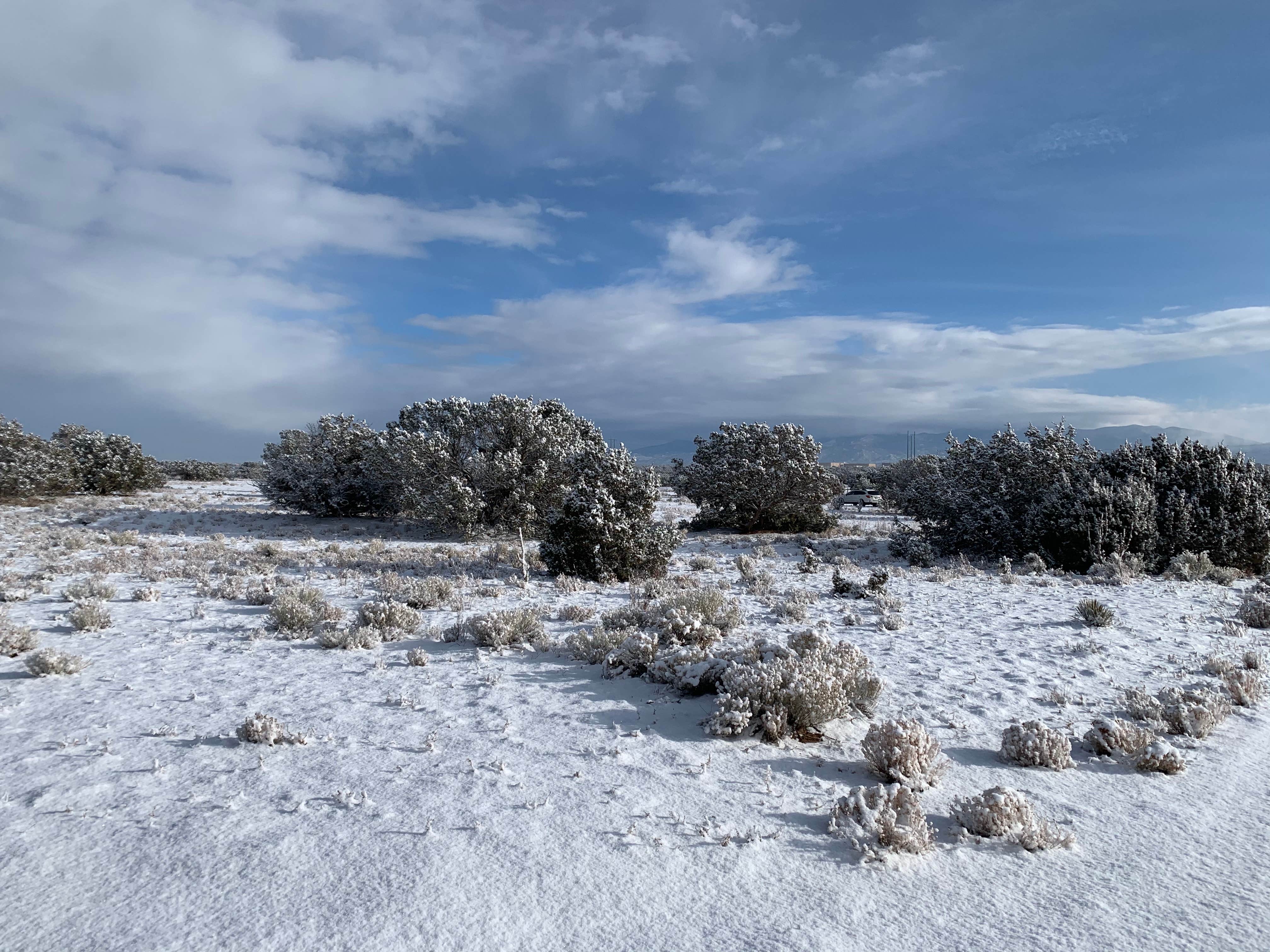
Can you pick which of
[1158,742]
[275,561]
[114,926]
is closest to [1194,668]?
[1158,742]

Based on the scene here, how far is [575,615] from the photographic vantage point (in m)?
8.96

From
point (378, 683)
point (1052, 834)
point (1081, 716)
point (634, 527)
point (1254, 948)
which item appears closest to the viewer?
point (1254, 948)

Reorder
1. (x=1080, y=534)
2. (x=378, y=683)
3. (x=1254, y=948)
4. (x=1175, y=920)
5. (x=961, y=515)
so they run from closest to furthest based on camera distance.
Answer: (x=1254, y=948) < (x=1175, y=920) < (x=378, y=683) < (x=1080, y=534) < (x=961, y=515)

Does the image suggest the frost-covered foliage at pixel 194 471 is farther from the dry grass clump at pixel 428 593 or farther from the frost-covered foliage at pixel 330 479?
the dry grass clump at pixel 428 593

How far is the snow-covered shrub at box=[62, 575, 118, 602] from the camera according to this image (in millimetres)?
9391

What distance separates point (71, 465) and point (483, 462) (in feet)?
67.1

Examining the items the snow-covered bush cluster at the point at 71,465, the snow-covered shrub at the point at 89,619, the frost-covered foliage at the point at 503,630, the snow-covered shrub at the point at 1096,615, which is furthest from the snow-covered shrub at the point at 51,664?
the snow-covered bush cluster at the point at 71,465

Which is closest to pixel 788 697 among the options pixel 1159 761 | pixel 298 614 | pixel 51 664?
pixel 1159 761

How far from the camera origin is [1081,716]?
573 centimetres

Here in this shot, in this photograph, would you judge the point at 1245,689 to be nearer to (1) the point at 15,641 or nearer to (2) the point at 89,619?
(1) the point at 15,641

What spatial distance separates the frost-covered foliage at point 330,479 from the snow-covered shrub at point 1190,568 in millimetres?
19514

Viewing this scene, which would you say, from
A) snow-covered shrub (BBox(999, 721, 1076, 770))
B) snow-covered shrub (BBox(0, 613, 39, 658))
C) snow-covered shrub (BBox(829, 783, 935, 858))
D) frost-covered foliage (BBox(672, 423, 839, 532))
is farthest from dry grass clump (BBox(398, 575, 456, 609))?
frost-covered foliage (BBox(672, 423, 839, 532))

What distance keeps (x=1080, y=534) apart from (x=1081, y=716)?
8.86 metres

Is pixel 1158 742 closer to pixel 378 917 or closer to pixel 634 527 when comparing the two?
pixel 378 917
